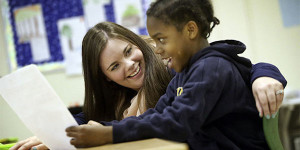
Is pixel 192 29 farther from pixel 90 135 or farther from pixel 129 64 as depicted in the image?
pixel 129 64

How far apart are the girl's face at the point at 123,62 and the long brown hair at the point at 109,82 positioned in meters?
0.03

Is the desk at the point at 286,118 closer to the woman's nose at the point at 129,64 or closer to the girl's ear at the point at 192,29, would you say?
the woman's nose at the point at 129,64

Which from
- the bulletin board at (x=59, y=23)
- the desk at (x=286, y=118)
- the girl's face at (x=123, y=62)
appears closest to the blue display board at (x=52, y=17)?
the bulletin board at (x=59, y=23)

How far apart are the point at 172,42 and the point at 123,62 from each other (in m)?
0.64

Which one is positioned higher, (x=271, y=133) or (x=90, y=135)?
(x=90, y=135)

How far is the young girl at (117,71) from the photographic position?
1487mm

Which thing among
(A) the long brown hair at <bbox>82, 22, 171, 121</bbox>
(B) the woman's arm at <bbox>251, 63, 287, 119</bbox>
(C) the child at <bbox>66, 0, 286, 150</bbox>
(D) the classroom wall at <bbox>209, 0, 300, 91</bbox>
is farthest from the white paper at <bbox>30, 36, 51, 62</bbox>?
(B) the woman's arm at <bbox>251, 63, 287, 119</bbox>

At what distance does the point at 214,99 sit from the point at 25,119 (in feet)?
1.58

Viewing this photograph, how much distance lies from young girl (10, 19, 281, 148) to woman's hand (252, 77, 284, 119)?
0.61 m

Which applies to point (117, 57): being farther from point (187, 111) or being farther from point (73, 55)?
point (73, 55)

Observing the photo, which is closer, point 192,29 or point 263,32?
point 192,29

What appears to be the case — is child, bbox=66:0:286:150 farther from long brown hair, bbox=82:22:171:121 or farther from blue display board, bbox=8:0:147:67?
blue display board, bbox=8:0:147:67

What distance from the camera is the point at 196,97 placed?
770 millimetres

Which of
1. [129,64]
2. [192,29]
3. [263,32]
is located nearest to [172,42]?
[192,29]
